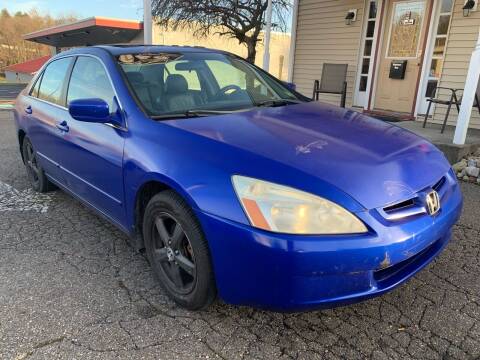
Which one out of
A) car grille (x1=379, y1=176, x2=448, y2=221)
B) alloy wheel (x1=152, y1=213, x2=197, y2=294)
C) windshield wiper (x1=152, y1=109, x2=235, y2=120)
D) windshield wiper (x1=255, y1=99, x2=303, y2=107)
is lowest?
alloy wheel (x1=152, y1=213, x2=197, y2=294)

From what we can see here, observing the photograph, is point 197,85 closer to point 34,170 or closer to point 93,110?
point 93,110

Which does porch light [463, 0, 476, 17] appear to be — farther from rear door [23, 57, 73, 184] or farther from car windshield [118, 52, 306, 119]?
rear door [23, 57, 73, 184]

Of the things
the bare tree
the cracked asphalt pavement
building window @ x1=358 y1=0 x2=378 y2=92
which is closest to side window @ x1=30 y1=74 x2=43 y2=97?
the cracked asphalt pavement

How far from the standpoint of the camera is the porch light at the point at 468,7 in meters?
6.83

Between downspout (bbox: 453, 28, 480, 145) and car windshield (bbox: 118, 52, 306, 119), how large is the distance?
2963 millimetres

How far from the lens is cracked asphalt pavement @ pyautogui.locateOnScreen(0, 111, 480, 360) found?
6.92 feet

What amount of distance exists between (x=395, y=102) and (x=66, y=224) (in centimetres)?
692

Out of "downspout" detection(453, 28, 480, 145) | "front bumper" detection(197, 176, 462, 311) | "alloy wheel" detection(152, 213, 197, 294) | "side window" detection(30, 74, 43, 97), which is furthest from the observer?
"downspout" detection(453, 28, 480, 145)

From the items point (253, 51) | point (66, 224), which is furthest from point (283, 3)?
point (66, 224)

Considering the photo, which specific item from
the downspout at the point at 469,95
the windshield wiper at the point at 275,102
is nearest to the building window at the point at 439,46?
the downspout at the point at 469,95

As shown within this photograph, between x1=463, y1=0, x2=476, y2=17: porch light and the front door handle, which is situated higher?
x1=463, y1=0, x2=476, y2=17: porch light

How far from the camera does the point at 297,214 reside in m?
1.87

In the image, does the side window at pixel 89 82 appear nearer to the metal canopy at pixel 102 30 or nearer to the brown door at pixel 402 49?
the brown door at pixel 402 49

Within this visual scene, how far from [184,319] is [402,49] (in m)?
7.49
